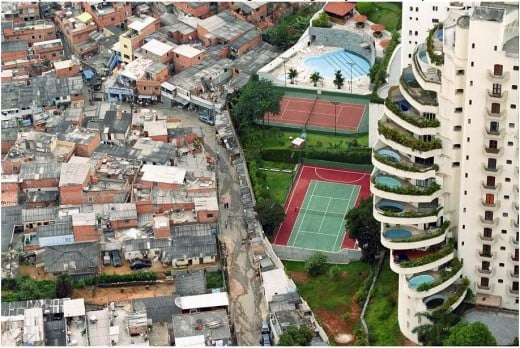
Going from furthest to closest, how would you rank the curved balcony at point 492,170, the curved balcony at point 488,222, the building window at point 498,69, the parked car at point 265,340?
1. the parked car at point 265,340
2. the curved balcony at point 488,222
3. the curved balcony at point 492,170
4. the building window at point 498,69

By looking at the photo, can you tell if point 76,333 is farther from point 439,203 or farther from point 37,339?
point 439,203

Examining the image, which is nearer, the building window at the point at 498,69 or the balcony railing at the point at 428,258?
the building window at the point at 498,69

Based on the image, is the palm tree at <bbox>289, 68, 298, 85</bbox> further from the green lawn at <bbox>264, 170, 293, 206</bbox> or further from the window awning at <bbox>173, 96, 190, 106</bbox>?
the green lawn at <bbox>264, 170, 293, 206</bbox>

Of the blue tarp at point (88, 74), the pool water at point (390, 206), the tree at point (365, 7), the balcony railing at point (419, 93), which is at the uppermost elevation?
the balcony railing at point (419, 93)

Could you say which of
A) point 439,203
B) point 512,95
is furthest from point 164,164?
point 512,95

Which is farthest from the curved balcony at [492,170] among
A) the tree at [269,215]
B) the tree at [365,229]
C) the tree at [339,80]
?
the tree at [339,80]

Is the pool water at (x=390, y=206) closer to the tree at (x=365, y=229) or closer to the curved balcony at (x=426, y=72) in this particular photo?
the tree at (x=365, y=229)

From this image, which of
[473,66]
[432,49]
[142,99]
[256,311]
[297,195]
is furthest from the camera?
[142,99]
